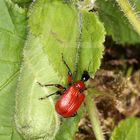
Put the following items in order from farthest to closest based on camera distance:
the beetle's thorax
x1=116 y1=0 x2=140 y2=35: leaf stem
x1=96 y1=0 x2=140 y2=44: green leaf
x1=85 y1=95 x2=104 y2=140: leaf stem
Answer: x1=96 y1=0 x2=140 y2=44: green leaf → x1=85 y1=95 x2=104 y2=140: leaf stem → the beetle's thorax → x1=116 y1=0 x2=140 y2=35: leaf stem

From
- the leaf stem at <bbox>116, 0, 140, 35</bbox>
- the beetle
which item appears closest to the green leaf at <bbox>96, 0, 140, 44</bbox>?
the leaf stem at <bbox>116, 0, 140, 35</bbox>

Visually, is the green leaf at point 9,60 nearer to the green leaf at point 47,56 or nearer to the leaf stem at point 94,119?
the green leaf at point 47,56

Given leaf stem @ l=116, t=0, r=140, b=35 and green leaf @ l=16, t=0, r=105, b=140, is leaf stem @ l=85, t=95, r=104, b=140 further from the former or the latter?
leaf stem @ l=116, t=0, r=140, b=35

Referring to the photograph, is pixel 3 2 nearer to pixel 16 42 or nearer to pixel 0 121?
pixel 16 42

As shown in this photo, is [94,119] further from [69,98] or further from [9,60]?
[9,60]

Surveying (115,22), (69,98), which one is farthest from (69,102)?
(115,22)

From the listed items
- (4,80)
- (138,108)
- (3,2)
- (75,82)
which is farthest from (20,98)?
(138,108)

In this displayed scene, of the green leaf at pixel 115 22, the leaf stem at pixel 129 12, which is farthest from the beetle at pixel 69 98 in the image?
the green leaf at pixel 115 22
